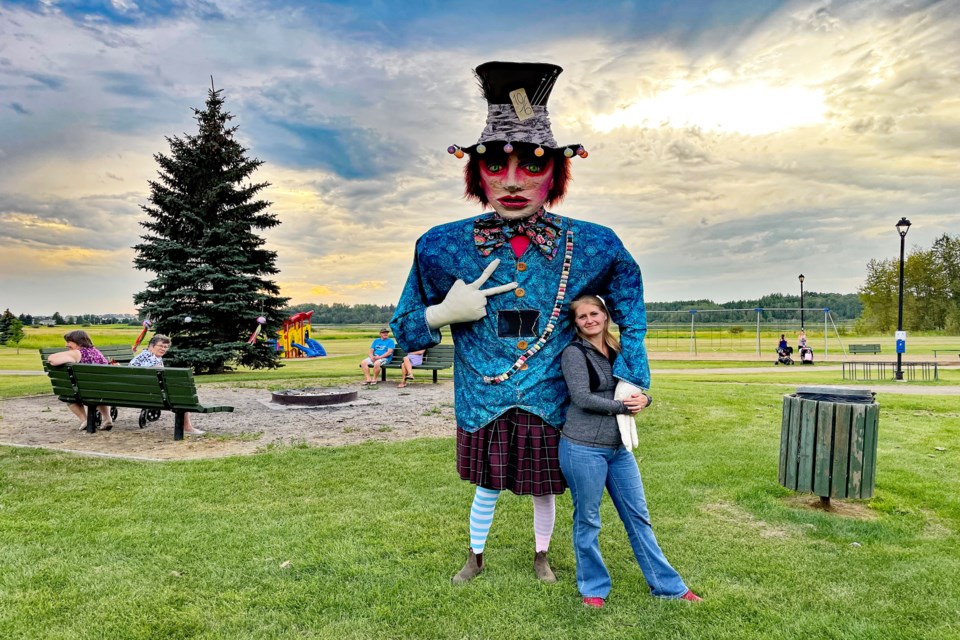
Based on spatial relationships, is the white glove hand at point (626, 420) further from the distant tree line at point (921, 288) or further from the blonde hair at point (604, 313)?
the distant tree line at point (921, 288)

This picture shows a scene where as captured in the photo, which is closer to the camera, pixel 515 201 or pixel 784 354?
pixel 515 201

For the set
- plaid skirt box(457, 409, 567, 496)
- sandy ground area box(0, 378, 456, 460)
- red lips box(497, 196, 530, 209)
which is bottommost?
sandy ground area box(0, 378, 456, 460)

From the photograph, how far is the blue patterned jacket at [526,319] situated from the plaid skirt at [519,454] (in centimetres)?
6

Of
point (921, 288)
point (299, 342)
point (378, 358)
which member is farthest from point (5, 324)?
point (921, 288)

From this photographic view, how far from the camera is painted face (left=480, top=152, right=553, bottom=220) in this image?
3.30 meters

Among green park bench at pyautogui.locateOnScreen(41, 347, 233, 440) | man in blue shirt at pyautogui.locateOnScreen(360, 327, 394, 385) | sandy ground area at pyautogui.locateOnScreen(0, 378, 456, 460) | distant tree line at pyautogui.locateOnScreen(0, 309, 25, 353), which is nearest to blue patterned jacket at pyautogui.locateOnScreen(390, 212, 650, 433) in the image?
sandy ground area at pyautogui.locateOnScreen(0, 378, 456, 460)

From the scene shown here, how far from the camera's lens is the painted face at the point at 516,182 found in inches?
130

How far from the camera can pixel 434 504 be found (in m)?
4.56

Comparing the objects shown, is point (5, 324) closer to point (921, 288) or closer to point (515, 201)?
point (515, 201)

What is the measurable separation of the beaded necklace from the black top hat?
1.78 feet

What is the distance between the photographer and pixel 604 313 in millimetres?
3176

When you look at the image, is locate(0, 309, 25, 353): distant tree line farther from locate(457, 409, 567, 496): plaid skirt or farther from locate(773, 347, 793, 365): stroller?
locate(457, 409, 567, 496): plaid skirt

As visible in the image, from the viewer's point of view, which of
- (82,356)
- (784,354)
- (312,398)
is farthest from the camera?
(784,354)

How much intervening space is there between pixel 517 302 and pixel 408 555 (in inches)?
63.8
